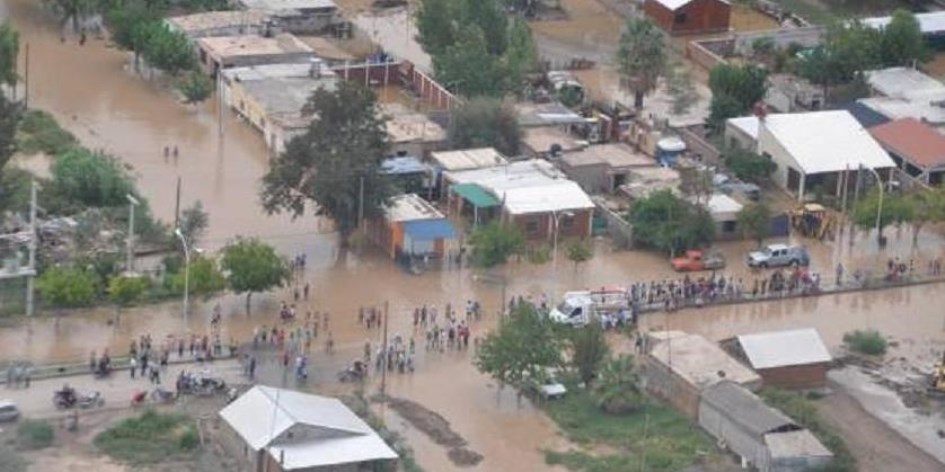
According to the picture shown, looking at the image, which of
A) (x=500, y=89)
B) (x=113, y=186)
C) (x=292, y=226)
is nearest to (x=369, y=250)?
(x=292, y=226)

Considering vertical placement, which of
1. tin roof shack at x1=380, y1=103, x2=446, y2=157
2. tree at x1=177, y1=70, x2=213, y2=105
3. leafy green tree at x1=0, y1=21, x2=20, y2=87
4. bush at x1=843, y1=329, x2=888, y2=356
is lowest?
bush at x1=843, y1=329, x2=888, y2=356

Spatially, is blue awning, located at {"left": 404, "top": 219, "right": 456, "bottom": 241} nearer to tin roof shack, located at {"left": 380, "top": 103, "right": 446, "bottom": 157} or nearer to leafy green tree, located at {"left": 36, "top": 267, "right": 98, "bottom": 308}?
tin roof shack, located at {"left": 380, "top": 103, "right": 446, "bottom": 157}

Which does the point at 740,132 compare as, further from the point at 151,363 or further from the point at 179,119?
the point at 151,363

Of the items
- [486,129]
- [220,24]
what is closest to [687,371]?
[486,129]

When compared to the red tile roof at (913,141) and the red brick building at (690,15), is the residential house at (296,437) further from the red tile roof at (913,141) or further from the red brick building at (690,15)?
the red brick building at (690,15)

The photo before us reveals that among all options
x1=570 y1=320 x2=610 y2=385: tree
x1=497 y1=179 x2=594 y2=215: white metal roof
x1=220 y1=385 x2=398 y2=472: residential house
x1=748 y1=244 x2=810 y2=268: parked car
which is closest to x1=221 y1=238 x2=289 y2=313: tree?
x1=220 y1=385 x2=398 y2=472: residential house

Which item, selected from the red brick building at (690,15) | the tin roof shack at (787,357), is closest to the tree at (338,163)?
the tin roof shack at (787,357)
